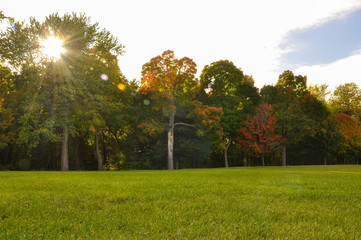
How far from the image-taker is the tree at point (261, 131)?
101ft

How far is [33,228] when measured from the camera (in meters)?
3.61

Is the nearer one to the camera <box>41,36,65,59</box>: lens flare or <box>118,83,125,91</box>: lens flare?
<box>41,36,65,59</box>: lens flare

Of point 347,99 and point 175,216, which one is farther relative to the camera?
point 347,99

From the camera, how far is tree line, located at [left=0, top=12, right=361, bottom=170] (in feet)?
70.3

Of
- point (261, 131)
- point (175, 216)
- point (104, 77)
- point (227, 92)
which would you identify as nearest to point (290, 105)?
point (261, 131)

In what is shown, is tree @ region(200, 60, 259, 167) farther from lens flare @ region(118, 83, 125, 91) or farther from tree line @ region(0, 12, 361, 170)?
lens flare @ region(118, 83, 125, 91)

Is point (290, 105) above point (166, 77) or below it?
below

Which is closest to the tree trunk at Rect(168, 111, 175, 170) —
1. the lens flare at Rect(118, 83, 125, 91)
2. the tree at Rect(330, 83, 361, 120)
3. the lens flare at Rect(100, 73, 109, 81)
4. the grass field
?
the lens flare at Rect(118, 83, 125, 91)

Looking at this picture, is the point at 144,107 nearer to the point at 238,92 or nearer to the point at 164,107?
the point at 164,107

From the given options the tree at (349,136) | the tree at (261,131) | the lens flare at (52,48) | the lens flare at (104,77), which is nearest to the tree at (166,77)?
the lens flare at (104,77)

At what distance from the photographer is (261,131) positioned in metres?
30.7

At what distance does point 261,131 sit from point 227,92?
7.16 m

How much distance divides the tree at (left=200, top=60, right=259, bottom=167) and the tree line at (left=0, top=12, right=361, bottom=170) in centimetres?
14

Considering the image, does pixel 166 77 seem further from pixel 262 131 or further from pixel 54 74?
pixel 262 131
